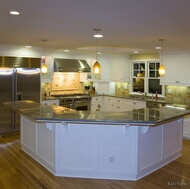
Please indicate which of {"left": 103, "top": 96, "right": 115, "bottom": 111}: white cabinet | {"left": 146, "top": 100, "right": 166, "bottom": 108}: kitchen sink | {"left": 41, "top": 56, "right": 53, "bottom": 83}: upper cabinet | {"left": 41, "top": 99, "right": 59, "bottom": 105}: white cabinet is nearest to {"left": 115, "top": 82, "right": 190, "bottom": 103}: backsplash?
{"left": 146, "top": 100, "right": 166, "bottom": 108}: kitchen sink

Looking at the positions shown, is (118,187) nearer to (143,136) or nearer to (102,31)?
(143,136)

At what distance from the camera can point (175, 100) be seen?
6.87 meters

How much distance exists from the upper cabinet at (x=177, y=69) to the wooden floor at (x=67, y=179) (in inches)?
104

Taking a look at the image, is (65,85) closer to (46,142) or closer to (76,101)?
(76,101)

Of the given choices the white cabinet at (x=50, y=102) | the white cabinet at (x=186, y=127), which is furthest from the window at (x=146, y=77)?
the white cabinet at (x=50, y=102)

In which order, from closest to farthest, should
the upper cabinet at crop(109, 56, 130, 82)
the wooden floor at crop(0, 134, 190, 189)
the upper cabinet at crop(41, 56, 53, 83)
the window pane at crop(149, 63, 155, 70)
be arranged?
1. the wooden floor at crop(0, 134, 190, 189)
2. the upper cabinet at crop(41, 56, 53, 83)
3. the window pane at crop(149, 63, 155, 70)
4. the upper cabinet at crop(109, 56, 130, 82)

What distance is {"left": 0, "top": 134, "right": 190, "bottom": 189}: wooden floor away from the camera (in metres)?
3.55

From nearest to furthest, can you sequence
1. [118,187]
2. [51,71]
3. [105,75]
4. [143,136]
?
1. [118,187]
2. [143,136]
3. [51,71]
4. [105,75]

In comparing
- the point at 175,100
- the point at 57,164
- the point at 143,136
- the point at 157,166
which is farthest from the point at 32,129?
the point at 175,100

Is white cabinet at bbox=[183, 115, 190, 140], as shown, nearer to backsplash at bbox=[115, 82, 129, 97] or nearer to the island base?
the island base

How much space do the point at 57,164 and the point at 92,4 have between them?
2.65m

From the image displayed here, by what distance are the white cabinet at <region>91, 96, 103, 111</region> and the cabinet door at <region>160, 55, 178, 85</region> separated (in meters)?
2.35

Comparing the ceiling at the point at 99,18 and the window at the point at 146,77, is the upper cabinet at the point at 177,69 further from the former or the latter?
the ceiling at the point at 99,18

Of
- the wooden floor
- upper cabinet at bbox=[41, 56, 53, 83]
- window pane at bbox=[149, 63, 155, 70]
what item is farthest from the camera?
window pane at bbox=[149, 63, 155, 70]
